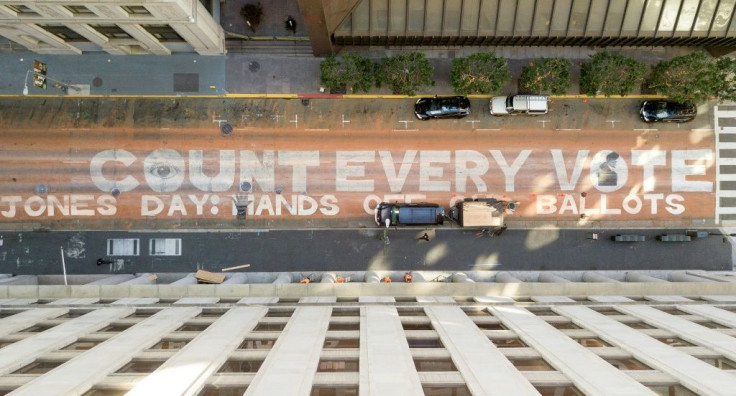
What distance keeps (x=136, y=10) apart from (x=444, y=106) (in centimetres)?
2348

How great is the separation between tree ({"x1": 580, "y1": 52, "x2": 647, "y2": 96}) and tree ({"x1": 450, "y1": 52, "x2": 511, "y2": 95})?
6.95m

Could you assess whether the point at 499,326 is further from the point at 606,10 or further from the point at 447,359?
the point at 606,10

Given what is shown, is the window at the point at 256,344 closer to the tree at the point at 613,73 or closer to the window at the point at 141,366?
the window at the point at 141,366

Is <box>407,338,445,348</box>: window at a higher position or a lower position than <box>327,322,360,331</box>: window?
lower

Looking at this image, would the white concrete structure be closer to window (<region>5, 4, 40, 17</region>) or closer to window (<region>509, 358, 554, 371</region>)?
window (<region>5, 4, 40, 17</region>)

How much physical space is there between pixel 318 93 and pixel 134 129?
1587cm

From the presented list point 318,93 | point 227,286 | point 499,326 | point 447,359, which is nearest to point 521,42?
point 318,93

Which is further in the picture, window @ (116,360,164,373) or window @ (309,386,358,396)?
window @ (116,360,164,373)

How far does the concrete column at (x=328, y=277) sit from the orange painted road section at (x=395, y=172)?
467 cm

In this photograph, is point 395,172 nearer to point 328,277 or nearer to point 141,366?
point 328,277

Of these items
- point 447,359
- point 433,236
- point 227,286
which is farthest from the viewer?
point 433,236

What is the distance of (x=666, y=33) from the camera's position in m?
36.5

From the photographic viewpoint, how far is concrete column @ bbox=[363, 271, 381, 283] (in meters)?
34.6

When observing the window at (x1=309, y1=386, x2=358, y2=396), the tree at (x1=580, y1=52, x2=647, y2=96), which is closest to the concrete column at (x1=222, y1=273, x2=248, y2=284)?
the window at (x1=309, y1=386, x2=358, y2=396)
